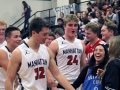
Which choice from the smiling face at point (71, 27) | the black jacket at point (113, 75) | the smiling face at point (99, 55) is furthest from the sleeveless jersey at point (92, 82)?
the smiling face at point (71, 27)

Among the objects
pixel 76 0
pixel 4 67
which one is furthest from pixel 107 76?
pixel 76 0

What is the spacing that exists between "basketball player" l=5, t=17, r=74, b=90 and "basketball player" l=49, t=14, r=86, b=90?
5.18 feet

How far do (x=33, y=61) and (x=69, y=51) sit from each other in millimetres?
1904

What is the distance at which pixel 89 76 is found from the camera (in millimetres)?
5508

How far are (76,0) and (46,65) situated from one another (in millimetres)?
20356

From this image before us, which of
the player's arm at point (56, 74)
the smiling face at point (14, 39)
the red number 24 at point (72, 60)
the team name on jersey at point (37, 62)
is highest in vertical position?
the smiling face at point (14, 39)

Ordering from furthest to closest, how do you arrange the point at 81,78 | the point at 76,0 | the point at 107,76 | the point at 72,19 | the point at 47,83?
1. the point at 76,0
2. the point at 72,19
3. the point at 81,78
4. the point at 47,83
5. the point at 107,76

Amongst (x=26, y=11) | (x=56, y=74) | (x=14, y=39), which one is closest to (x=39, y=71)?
(x=56, y=74)

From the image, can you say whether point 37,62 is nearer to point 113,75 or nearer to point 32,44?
point 32,44

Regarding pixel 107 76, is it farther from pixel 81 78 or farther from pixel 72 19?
pixel 72 19

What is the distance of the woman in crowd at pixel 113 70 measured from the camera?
14.4 ft

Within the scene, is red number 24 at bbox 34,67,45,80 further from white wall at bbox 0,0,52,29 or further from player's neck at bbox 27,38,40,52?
white wall at bbox 0,0,52,29

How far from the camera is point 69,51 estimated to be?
6.76 m

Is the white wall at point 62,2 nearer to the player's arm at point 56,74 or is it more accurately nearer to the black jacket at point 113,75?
the player's arm at point 56,74
